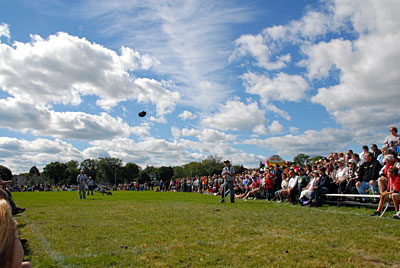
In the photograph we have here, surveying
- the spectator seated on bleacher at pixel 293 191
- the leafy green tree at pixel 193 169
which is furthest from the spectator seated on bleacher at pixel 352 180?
the leafy green tree at pixel 193 169

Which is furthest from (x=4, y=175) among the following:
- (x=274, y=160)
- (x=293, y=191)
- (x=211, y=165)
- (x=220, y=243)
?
(x=211, y=165)

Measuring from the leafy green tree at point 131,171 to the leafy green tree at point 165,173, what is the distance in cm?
1097

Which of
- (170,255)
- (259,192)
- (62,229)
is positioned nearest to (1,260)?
(170,255)

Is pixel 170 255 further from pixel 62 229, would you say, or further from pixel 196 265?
pixel 62 229

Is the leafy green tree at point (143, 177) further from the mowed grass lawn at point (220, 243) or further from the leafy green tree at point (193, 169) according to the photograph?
the mowed grass lawn at point (220, 243)

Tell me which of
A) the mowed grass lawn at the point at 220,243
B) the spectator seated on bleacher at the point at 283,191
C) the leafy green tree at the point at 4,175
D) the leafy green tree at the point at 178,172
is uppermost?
the leafy green tree at the point at 178,172

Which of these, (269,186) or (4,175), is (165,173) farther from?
(4,175)

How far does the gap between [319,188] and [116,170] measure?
130469mm

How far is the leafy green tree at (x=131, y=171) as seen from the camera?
462 ft

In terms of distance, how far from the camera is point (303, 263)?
420 centimetres

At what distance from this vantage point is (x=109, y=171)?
13538cm

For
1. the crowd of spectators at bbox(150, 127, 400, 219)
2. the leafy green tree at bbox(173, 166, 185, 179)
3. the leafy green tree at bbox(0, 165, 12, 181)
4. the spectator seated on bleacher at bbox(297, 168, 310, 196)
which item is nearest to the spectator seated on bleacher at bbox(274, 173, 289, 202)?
the crowd of spectators at bbox(150, 127, 400, 219)

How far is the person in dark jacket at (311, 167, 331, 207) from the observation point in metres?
12.3

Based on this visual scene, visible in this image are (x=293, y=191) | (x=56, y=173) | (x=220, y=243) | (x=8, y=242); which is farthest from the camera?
(x=56, y=173)
